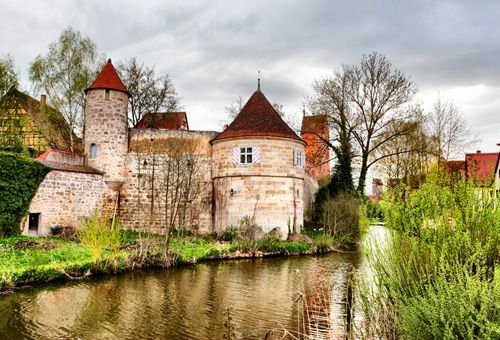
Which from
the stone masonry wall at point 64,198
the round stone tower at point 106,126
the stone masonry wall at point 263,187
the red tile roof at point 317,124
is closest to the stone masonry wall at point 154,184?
the round stone tower at point 106,126

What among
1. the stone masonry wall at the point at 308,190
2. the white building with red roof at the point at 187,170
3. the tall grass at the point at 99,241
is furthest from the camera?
the stone masonry wall at the point at 308,190

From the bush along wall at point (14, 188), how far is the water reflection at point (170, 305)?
6731 millimetres

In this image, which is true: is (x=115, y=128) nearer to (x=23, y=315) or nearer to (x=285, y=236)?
(x=285, y=236)

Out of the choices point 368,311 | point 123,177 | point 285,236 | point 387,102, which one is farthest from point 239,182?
point 368,311

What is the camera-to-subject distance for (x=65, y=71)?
26.9 m

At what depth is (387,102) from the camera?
89.4ft

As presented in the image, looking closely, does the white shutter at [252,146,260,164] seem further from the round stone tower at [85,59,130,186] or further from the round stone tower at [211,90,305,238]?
the round stone tower at [85,59,130,186]

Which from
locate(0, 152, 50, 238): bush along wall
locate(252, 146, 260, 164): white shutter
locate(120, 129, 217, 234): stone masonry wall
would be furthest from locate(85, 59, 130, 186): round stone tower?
locate(252, 146, 260, 164): white shutter

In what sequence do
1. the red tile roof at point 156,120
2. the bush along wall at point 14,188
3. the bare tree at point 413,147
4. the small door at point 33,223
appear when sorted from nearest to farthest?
the bush along wall at point 14,188 < the small door at point 33,223 < the bare tree at point 413,147 < the red tile roof at point 156,120

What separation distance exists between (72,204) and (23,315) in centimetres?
1258

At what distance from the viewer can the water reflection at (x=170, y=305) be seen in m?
8.37

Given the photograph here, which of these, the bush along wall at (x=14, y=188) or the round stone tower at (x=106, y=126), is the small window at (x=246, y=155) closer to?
the round stone tower at (x=106, y=126)

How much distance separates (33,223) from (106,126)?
6087mm

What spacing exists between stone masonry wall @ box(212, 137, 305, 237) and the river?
683 centimetres
